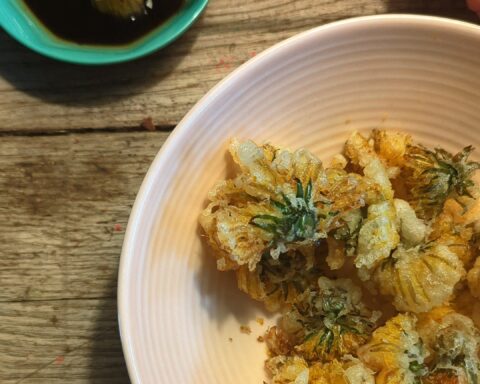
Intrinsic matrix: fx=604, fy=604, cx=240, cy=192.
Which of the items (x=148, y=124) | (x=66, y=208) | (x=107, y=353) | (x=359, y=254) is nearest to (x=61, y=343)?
(x=107, y=353)

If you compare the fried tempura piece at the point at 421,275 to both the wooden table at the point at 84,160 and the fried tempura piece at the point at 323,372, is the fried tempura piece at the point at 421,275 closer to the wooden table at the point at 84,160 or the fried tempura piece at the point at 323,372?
the fried tempura piece at the point at 323,372

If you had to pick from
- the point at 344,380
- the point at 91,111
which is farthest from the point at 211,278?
the point at 91,111

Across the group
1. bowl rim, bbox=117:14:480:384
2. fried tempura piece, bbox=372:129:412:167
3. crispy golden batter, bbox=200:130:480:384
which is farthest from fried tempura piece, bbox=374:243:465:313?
bowl rim, bbox=117:14:480:384

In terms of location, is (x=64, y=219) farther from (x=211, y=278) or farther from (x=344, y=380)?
(x=344, y=380)

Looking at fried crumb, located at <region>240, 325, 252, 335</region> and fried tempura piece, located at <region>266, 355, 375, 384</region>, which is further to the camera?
fried crumb, located at <region>240, 325, 252, 335</region>

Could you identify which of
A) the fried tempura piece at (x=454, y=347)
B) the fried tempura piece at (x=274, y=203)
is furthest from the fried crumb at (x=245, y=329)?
the fried tempura piece at (x=454, y=347)

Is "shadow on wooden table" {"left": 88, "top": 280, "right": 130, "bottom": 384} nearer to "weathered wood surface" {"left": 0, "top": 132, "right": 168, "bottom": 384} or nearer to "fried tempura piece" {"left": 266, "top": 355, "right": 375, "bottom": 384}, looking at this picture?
"weathered wood surface" {"left": 0, "top": 132, "right": 168, "bottom": 384}

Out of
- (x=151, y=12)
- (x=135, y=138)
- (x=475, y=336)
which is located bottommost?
(x=475, y=336)
